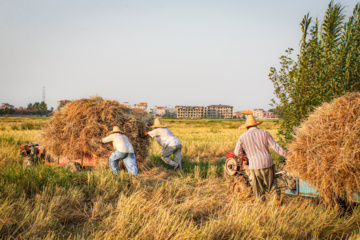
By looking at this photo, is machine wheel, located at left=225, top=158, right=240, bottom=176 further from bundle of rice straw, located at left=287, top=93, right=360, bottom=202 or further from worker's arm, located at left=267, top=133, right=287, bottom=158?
bundle of rice straw, located at left=287, top=93, right=360, bottom=202

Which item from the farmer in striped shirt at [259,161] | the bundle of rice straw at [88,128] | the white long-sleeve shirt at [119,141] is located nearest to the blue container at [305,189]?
the farmer in striped shirt at [259,161]

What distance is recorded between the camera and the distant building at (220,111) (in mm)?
171875

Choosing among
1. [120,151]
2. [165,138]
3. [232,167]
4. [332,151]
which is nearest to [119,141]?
[120,151]

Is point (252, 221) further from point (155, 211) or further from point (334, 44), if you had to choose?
point (334, 44)

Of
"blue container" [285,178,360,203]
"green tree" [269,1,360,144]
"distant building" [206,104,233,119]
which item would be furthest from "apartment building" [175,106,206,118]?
"blue container" [285,178,360,203]

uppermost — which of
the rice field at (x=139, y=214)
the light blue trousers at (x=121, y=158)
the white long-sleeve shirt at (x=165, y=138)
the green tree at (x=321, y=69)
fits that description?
the green tree at (x=321, y=69)

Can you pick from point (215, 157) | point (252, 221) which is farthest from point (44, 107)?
point (252, 221)

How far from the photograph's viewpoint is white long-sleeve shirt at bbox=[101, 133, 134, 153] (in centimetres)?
769

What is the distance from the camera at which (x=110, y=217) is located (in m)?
4.78

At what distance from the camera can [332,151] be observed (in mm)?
4832

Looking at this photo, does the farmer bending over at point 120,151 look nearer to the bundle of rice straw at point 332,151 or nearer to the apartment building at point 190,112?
the bundle of rice straw at point 332,151

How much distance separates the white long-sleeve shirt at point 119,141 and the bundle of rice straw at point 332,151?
4130 mm

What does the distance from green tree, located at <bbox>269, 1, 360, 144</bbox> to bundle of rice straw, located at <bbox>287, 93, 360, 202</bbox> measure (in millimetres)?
3591

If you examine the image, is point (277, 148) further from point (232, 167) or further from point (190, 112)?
point (190, 112)
